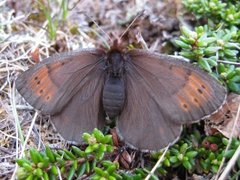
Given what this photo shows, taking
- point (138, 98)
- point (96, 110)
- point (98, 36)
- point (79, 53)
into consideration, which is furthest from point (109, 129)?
point (98, 36)

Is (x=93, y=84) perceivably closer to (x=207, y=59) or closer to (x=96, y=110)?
(x=96, y=110)

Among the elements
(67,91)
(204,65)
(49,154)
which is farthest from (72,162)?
(204,65)

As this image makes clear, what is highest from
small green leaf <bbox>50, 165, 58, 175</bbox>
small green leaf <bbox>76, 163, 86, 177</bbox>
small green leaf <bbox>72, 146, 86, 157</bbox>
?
small green leaf <bbox>72, 146, 86, 157</bbox>

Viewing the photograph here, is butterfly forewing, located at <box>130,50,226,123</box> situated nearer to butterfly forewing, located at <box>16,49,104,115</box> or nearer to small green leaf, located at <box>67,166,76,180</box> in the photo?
butterfly forewing, located at <box>16,49,104,115</box>

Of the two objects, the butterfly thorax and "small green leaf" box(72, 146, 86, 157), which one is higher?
the butterfly thorax

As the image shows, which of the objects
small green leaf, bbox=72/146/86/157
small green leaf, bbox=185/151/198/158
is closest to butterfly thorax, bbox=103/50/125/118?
small green leaf, bbox=72/146/86/157

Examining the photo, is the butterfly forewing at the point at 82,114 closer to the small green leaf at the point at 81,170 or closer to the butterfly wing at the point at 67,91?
the butterfly wing at the point at 67,91
